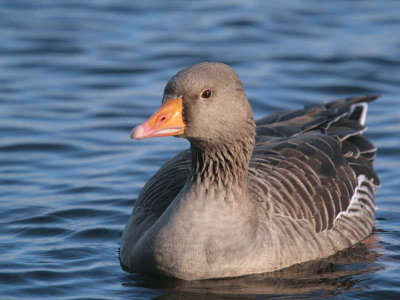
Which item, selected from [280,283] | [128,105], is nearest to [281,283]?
[280,283]

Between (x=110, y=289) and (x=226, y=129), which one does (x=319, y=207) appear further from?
(x=110, y=289)

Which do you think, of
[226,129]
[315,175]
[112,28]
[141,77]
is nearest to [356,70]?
[141,77]

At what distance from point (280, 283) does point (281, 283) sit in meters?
0.01

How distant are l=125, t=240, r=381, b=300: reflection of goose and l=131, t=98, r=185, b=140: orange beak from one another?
1.61m

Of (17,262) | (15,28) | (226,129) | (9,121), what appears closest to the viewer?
(226,129)

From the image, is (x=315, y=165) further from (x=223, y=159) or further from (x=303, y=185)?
(x=223, y=159)

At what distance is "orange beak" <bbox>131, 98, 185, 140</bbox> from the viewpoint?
9.33 m


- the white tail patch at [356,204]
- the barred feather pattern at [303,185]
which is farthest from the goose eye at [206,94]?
the white tail patch at [356,204]

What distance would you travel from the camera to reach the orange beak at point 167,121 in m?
9.33

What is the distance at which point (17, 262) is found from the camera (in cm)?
Answer: 1062

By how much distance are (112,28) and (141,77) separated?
2890 mm

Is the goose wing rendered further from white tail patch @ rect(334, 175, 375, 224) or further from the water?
the water

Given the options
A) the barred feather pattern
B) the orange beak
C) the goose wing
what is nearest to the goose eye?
the orange beak

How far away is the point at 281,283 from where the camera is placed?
394 inches
